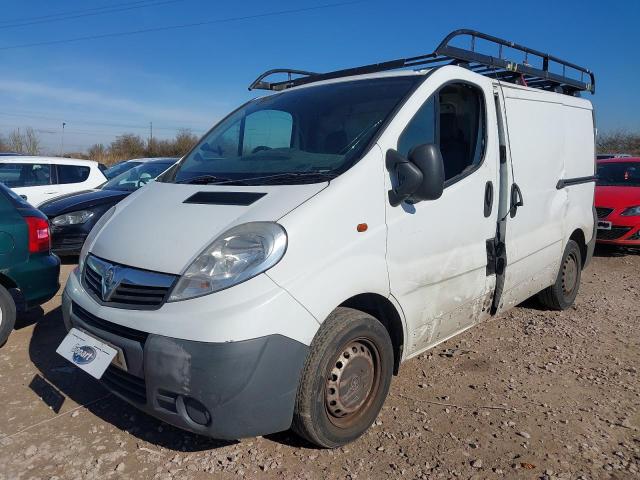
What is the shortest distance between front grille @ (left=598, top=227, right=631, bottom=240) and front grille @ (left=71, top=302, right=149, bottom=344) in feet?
25.3

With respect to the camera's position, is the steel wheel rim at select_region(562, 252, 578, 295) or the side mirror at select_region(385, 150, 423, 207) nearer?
the side mirror at select_region(385, 150, 423, 207)

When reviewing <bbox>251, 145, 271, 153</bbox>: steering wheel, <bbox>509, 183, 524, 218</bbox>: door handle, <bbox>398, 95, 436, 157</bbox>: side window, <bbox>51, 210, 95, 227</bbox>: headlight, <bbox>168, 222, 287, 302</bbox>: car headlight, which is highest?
<bbox>398, 95, 436, 157</bbox>: side window

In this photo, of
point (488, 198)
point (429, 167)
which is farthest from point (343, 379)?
point (488, 198)

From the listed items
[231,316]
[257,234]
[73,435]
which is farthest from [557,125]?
[73,435]

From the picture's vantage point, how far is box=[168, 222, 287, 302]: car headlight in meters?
2.21

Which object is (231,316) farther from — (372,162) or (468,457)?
(468,457)

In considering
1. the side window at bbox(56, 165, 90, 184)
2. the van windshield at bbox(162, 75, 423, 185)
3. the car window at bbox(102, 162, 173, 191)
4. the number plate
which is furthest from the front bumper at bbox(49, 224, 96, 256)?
the number plate

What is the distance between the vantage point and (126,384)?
241 centimetres

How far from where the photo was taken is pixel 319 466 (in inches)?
99.1

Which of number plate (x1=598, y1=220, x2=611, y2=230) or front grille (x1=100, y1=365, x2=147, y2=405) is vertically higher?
number plate (x1=598, y1=220, x2=611, y2=230)

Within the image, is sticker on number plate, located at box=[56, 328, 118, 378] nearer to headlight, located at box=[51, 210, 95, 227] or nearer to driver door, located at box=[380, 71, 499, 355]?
driver door, located at box=[380, 71, 499, 355]

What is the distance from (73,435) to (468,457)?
7.08 ft

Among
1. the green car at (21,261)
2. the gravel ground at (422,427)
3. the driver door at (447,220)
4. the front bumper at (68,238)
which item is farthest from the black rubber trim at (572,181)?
the front bumper at (68,238)

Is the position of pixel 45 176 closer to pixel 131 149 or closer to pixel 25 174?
pixel 25 174
